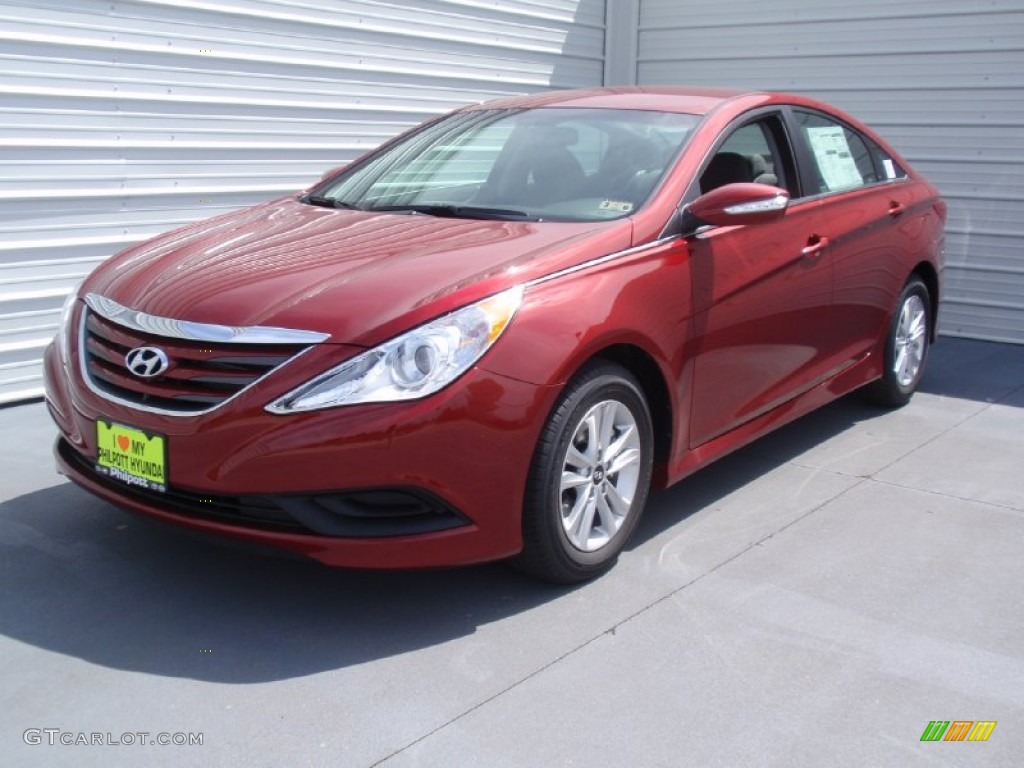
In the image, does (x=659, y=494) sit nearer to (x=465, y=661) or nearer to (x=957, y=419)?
(x=465, y=661)

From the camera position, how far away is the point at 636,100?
4.70 meters

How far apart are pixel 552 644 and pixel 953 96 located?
617 cm

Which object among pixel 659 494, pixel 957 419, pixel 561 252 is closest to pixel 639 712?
pixel 561 252

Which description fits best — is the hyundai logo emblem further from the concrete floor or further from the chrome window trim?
the concrete floor

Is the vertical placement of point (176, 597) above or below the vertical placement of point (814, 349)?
below

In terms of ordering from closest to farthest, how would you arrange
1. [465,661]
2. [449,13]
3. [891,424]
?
[465,661]
[891,424]
[449,13]

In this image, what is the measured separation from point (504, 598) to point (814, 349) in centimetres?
199

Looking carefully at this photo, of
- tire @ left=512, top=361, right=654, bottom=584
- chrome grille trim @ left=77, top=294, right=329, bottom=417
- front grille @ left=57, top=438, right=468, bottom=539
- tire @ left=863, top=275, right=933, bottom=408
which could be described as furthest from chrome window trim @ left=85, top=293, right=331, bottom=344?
tire @ left=863, top=275, right=933, bottom=408

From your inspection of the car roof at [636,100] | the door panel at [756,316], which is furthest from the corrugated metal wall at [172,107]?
the door panel at [756,316]

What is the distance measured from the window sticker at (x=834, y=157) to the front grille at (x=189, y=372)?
2.86 metres

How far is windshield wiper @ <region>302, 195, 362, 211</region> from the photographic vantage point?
14.8 feet

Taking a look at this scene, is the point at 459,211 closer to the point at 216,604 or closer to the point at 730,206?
the point at 730,206

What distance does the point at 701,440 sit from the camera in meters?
4.19

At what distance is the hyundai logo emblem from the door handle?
2.60 m
